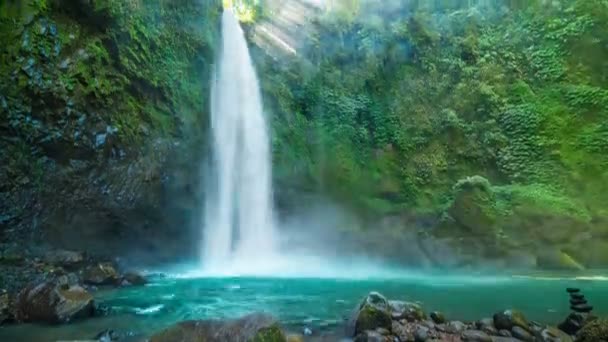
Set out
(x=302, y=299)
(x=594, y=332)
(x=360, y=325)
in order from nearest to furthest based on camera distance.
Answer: (x=594, y=332), (x=360, y=325), (x=302, y=299)

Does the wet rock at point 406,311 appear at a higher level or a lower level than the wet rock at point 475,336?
higher

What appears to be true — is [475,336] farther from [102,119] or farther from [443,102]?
[443,102]

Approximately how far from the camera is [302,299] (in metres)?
8.61

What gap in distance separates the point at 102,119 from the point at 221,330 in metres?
8.92

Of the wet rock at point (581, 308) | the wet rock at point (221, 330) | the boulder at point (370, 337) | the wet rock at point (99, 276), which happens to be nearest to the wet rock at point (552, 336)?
the wet rock at point (581, 308)

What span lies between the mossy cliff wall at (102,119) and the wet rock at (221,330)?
729 centimetres

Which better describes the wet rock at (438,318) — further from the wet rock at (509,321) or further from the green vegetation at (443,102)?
the green vegetation at (443,102)

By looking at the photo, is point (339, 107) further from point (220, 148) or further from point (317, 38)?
point (220, 148)

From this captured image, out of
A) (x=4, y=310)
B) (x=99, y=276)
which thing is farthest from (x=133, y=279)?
(x=4, y=310)

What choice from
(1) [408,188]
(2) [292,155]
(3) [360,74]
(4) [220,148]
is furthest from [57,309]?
(3) [360,74]

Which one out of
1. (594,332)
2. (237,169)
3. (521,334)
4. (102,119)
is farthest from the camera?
(237,169)

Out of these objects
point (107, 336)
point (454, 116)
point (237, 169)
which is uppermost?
point (454, 116)

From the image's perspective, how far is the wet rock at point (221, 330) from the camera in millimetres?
4977

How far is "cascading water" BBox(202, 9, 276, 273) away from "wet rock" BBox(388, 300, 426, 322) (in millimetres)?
8428
